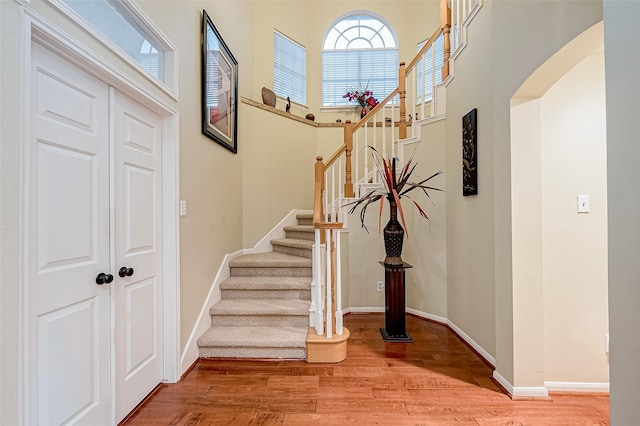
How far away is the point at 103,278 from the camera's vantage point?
1498 mm

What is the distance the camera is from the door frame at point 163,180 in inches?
42.0

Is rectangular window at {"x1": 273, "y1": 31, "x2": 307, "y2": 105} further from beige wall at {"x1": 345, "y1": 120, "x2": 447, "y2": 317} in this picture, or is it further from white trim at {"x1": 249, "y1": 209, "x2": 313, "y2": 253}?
beige wall at {"x1": 345, "y1": 120, "x2": 447, "y2": 317}

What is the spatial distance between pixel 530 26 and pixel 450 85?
52.2 inches

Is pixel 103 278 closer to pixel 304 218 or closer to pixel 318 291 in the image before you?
pixel 318 291

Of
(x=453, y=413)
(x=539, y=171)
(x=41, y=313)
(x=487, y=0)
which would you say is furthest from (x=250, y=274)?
(x=487, y=0)

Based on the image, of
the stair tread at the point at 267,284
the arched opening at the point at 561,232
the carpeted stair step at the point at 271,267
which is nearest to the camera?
the arched opening at the point at 561,232

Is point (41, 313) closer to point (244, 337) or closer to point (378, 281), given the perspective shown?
point (244, 337)

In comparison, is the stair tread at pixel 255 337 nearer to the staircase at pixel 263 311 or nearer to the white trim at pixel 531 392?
the staircase at pixel 263 311

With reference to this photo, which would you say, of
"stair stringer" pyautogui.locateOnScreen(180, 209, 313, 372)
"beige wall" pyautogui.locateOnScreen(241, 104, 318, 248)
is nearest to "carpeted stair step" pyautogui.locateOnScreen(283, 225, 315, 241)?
Answer: "stair stringer" pyautogui.locateOnScreen(180, 209, 313, 372)

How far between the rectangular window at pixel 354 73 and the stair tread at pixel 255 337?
3997mm

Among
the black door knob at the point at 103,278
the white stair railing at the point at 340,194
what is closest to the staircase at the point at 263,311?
the white stair railing at the point at 340,194

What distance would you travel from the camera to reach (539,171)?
1858 millimetres

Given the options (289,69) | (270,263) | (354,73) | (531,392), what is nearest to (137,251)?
(270,263)

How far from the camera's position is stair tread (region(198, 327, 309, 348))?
2354 mm
